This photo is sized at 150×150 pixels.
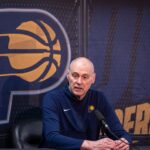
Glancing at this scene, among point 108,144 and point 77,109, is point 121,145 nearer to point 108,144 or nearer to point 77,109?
point 108,144

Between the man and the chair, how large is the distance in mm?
180

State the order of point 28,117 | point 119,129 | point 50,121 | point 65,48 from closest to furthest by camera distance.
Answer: point 50,121 < point 119,129 < point 28,117 < point 65,48

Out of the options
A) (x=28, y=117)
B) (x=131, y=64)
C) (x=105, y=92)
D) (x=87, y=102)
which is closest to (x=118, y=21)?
(x=131, y=64)

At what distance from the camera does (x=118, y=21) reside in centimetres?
330

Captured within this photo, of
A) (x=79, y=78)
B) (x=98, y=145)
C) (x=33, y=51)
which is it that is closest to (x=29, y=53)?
(x=33, y=51)

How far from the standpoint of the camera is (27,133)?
2957mm

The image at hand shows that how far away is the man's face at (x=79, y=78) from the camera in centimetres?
279

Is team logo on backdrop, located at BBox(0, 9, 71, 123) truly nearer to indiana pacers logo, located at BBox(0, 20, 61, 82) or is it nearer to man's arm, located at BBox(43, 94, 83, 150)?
indiana pacers logo, located at BBox(0, 20, 61, 82)

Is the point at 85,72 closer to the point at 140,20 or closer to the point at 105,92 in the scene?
the point at 105,92

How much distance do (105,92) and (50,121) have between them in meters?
0.77

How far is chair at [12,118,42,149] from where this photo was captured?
2.90 metres

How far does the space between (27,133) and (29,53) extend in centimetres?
61

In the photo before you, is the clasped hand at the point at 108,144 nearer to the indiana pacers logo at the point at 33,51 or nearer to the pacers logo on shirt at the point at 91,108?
the pacers logo on shirt at the point at 91,108

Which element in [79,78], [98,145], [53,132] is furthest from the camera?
[79,78]
